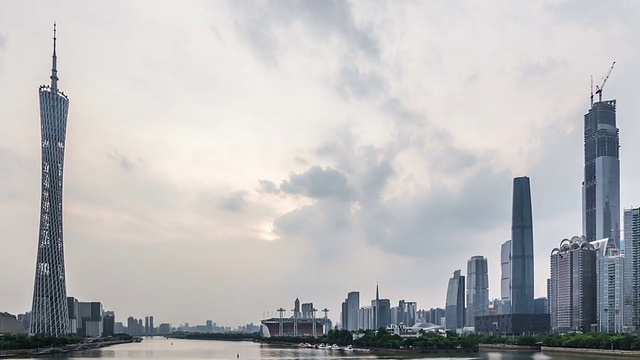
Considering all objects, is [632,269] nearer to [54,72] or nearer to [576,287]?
[576,287]

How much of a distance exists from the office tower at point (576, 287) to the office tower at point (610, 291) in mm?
6367

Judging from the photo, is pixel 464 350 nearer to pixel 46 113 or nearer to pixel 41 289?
pixel 41 289

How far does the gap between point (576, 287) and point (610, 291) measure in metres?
19.8

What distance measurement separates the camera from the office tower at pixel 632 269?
152m

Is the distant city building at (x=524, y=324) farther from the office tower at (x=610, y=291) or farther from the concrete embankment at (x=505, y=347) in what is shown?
the concrete embankment at (x=505, y=347)

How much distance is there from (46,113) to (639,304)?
12946 cm

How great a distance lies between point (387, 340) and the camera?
11781 centimetres

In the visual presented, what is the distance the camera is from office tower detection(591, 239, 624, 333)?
160 metres

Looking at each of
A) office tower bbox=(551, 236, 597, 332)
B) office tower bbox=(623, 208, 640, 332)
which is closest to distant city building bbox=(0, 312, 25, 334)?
office tower bbox=(551, 236, 597, 332)

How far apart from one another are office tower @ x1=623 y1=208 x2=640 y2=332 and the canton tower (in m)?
122

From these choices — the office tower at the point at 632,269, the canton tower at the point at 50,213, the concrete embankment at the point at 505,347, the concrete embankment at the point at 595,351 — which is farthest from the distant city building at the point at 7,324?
the office tower at the point at 632,269

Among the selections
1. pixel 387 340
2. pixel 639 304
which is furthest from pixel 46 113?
pixel 639 304

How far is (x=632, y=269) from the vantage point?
15662cm

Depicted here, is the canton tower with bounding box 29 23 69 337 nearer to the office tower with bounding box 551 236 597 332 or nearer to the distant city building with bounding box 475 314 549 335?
the distant city building with bounding box 475 314 549 335
